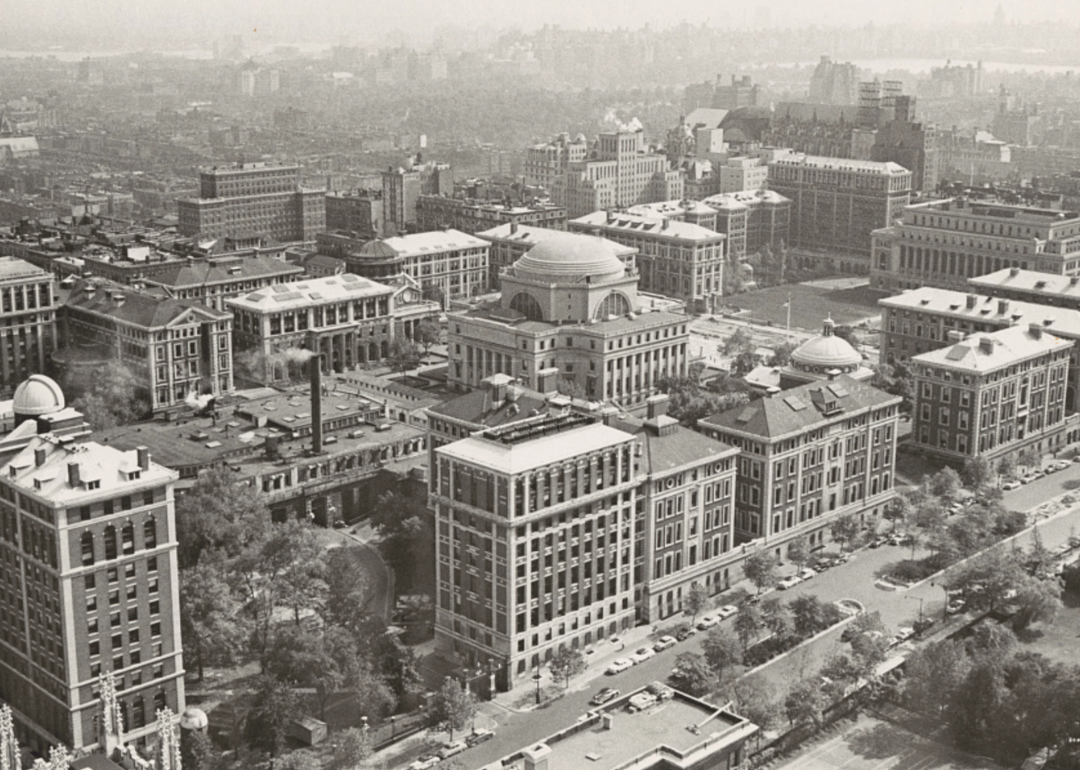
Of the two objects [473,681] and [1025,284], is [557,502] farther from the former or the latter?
[1025,284]

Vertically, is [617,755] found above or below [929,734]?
above

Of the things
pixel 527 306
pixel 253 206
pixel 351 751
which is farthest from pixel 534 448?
pixel 253 206

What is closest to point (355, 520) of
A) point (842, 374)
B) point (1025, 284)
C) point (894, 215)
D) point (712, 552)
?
point (712, 552)

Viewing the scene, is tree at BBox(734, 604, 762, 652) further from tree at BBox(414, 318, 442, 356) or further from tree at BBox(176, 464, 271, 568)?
tree at BBox(414, 318, 442, 356)

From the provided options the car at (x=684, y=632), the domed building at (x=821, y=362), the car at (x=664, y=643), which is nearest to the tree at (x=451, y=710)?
the car at (x=664, y=643)

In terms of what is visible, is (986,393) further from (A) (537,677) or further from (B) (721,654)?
(A) (537,677)

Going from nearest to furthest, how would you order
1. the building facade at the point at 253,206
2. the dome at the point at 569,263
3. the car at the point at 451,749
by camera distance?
1. the car at the point at 451,749
2. the dome at the point at 569,263
3. the building facade at the point at 253,206

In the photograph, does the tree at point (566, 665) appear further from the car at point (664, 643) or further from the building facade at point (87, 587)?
the building facade at point (87, 587)
